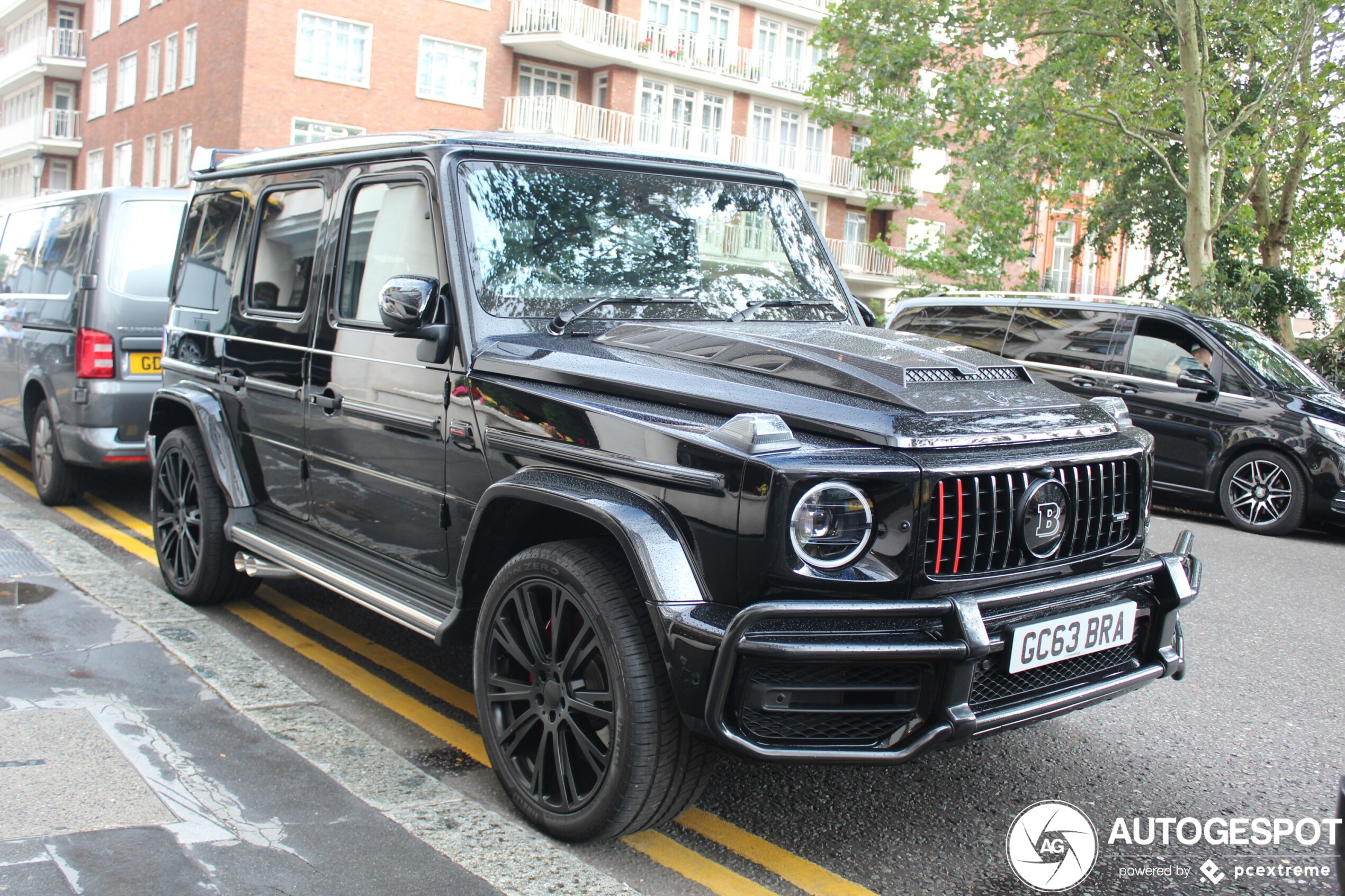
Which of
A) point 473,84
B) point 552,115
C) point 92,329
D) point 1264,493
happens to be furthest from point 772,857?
point 473,84

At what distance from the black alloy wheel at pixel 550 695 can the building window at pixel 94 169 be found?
49390mm

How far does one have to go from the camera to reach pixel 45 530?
7.45 metres

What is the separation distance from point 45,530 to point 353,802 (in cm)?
Answer: 499

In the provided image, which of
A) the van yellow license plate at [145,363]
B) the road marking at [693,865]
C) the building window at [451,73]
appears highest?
the building window at [451,73]

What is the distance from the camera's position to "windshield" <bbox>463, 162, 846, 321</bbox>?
3994 millimetres

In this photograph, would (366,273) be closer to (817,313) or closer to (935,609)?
(817,313)

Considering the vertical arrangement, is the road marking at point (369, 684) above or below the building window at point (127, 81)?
below

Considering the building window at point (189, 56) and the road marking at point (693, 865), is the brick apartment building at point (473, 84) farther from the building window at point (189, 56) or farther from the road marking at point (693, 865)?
the road marking at point (693, 865)

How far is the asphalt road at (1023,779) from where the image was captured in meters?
3.31

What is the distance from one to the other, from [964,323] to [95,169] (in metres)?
46.0

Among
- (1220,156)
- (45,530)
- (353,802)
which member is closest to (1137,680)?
(353,802)

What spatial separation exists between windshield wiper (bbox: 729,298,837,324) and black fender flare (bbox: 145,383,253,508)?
259 cm

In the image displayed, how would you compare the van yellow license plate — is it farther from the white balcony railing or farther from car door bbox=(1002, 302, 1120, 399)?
the white balcony railing

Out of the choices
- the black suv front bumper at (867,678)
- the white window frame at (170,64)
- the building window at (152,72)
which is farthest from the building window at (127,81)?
the black suv front bumper at (867,678)
